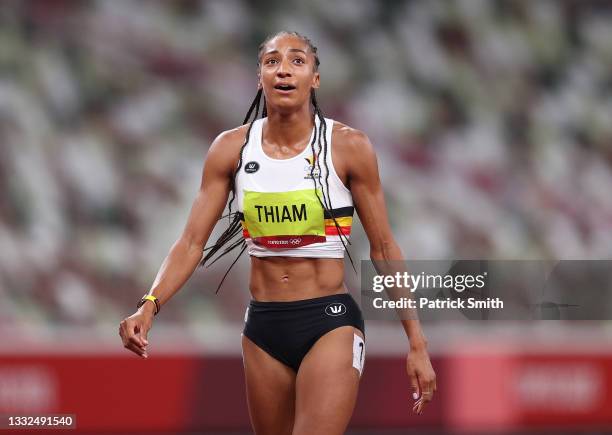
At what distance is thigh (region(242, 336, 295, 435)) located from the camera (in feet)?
10.9

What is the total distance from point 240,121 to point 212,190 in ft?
11.8

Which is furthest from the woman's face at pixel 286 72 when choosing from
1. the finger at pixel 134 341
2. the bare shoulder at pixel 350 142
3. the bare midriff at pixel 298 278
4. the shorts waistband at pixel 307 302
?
the finger at pixel 134 341

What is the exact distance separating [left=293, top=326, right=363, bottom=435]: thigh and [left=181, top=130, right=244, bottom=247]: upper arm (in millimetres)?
523

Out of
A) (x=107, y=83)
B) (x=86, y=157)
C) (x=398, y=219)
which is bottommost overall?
(x=398, y=219)

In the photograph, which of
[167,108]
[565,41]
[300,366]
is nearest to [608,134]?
[565,41]

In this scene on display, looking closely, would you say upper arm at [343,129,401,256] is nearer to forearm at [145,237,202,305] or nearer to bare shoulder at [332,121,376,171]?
bare shoulder at [332,121,376,171]

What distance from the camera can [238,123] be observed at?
22.7 ft

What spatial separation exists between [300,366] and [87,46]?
4.17 m

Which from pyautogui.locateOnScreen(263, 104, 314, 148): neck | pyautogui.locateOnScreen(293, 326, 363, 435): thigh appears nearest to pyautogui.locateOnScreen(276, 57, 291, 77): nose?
pyautogui.locateOnScreen(263, 104, 314, 148): neck

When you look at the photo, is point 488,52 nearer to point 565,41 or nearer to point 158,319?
point 565,41

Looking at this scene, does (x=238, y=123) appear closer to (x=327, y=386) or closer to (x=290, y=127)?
(x=290, y=127)

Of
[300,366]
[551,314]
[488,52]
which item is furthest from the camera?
[488,52]

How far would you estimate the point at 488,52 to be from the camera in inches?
276

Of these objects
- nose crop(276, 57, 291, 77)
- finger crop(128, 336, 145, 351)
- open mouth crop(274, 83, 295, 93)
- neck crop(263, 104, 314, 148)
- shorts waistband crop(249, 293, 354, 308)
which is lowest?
finger crop(128, 336, 145, 351)
